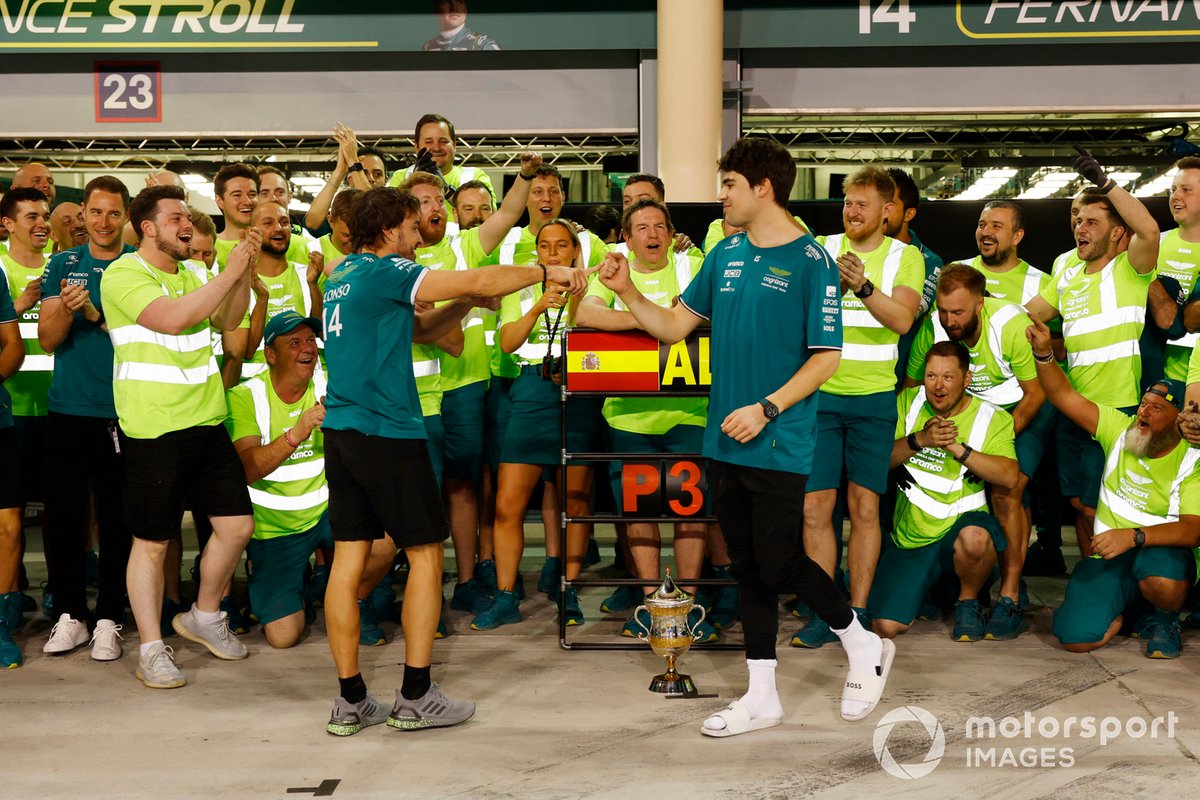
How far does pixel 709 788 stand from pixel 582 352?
6.87ft

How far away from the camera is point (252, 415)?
5668 mm

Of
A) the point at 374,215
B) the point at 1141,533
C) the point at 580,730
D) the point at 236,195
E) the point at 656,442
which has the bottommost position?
the point at 580,730

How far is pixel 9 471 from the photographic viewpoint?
5496mm

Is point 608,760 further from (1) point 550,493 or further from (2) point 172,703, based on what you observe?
(1) point 550,493

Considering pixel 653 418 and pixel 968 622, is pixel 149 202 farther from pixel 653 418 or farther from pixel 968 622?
pixel 968 622

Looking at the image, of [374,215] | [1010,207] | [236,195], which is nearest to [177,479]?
[374,215]

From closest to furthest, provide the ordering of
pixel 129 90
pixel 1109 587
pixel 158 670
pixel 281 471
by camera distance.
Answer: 1. pixel 158 670
2. pixel 1109 587
3. pixel 281 471
4. pixel 129 90

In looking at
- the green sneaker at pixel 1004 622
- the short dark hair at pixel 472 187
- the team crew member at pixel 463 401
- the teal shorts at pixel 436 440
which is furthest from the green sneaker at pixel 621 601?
the short dark hair at pixel 472 187

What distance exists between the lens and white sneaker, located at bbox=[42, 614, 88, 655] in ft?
17.7

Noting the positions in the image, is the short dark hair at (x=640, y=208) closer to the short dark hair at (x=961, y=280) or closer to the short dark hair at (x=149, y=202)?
the short dark hair at (x=961, y=280)

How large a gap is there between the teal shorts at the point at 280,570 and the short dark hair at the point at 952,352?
2.82 metres

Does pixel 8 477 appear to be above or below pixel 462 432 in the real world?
below

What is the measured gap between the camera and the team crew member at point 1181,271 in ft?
19.5
